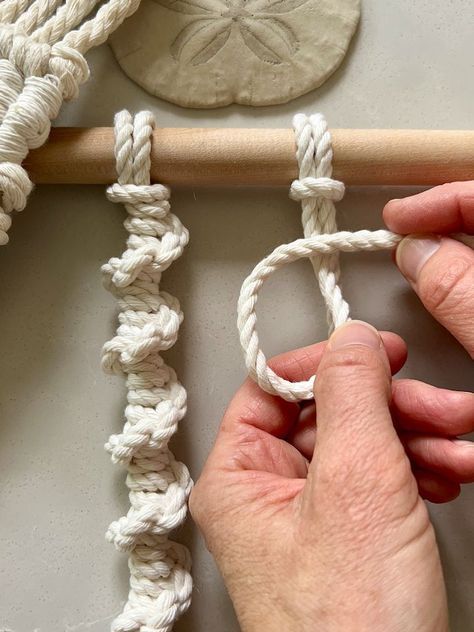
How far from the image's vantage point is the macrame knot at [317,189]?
2.19 feet

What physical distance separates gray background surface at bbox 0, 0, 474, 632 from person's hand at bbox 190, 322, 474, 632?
4.0 inches

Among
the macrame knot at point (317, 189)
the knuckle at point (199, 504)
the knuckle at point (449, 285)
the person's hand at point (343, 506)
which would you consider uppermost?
the macrame knot at point (317, 189)

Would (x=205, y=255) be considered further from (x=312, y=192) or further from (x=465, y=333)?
(x=465, y=333)

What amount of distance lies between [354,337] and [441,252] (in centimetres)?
14

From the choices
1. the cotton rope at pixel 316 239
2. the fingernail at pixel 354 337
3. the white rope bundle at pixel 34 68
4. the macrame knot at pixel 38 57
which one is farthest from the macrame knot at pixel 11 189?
the fingernail at pixel 354 337

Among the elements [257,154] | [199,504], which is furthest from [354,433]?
[257,154]

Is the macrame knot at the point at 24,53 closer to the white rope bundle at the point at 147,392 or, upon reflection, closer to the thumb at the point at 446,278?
the white rope bundle at the point at 147,392

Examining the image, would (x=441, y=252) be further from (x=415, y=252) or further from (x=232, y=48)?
(x=232, y=48)

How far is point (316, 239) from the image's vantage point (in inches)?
26.2

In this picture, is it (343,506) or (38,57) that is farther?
(38,57)

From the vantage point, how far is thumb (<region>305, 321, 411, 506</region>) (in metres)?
0.51

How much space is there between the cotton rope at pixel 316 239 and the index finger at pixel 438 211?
0.02 meters

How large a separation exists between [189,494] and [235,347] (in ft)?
0.56

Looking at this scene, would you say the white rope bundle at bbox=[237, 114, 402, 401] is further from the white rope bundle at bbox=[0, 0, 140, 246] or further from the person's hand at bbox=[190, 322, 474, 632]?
the white rope bundle at bbox=[0, 0, 140, 246]
